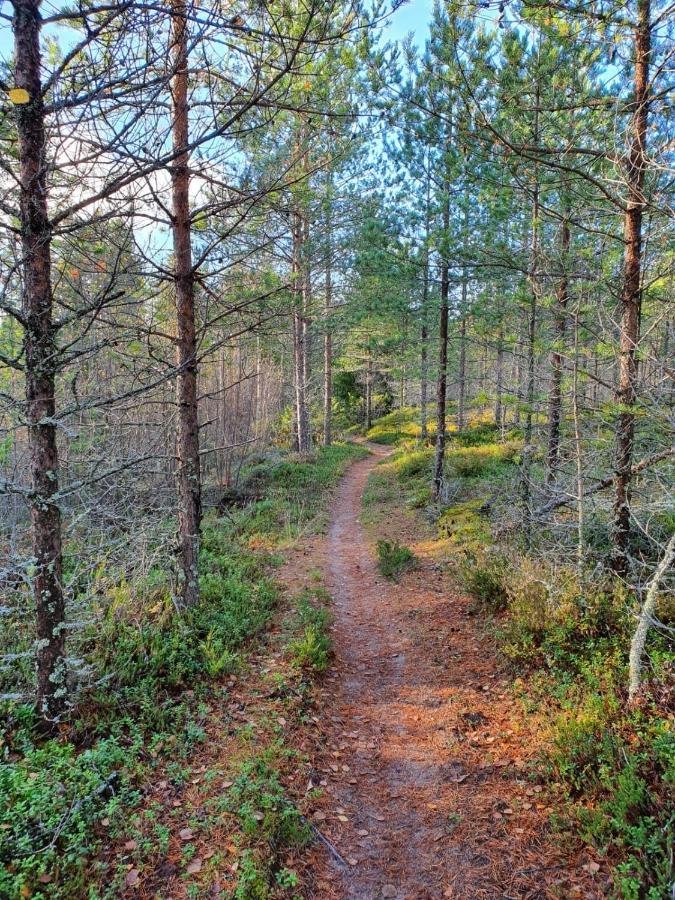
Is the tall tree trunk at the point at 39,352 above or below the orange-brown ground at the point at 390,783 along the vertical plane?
above

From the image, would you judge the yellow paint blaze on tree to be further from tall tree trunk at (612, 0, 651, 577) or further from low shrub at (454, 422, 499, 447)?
low shrub at (454, 422, 499, 447)

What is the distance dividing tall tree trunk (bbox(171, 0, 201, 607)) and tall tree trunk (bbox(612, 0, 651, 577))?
15.7 feet

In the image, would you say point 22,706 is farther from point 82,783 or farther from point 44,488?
point 44,488

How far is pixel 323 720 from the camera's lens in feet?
15.5

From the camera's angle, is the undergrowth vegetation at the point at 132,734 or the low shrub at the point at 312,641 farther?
the low shrub at the point at 312,641

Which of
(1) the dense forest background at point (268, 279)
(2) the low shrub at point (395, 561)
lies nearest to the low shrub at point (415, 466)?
(1) the dense forest background at point (268, 279)

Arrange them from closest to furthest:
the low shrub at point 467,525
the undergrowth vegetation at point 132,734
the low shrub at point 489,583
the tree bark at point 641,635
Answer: the undergrowth vegetation at point 132,734, the tree bark at point 641,635, the low shrub at point 489,583, the low shrub at point 467,525

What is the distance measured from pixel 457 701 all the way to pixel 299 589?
134 inches

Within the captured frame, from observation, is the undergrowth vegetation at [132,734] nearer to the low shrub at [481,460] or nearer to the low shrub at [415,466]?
the low shrub at [481,460]

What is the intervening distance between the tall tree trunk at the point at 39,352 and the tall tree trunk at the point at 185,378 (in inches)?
82.3

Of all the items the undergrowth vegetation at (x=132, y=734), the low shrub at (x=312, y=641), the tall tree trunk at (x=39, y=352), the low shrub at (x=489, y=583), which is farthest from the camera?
the low shrub at (x=489, y=583)

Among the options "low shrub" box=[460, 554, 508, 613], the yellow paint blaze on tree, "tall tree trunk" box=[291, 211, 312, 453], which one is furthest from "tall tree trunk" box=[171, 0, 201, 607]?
"tall tree trunk" box=[291, 211, 312, 453]

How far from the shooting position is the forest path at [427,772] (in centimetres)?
312

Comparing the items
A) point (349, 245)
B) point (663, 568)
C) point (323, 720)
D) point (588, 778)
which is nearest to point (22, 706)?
point (323, 720)
